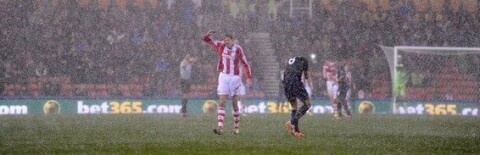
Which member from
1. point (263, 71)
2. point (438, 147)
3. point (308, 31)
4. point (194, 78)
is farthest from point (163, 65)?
point (438, 147)

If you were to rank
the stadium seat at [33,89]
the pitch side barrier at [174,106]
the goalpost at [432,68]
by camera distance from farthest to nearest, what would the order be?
1. the goalpost at [432,68]
2. the stadium seat at [33,89]
3. the pitch side barrier at [174,106]

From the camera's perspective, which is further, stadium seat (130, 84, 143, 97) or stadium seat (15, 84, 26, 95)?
stadium seat (130, 84, 143, 97)

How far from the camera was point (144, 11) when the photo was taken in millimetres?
47250

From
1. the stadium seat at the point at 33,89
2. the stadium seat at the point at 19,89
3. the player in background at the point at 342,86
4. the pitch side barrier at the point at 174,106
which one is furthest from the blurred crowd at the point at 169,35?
the player in background at the point at 342,86

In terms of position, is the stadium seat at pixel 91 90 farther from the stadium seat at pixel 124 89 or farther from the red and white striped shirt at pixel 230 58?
the red and white striped shirt at pixel 230 58

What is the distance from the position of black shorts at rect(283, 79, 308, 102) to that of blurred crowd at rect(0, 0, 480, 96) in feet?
71.4

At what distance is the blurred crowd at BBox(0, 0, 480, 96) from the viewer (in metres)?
42.0

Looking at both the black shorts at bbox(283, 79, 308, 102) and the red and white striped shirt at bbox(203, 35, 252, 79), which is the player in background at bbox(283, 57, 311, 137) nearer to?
the black shorts at bbox(283, 79, 308, 102)

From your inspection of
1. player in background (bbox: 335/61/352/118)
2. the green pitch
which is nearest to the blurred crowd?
player in background (bbox: 335/61/352/118)

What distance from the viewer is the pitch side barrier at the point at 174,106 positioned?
38.1 meters

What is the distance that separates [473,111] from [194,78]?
39.6 feet

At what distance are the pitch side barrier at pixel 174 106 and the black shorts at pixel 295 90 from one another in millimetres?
19057

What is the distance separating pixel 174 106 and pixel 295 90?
66.4ft

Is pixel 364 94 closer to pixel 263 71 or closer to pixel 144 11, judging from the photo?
Answer: pixel 263 71
